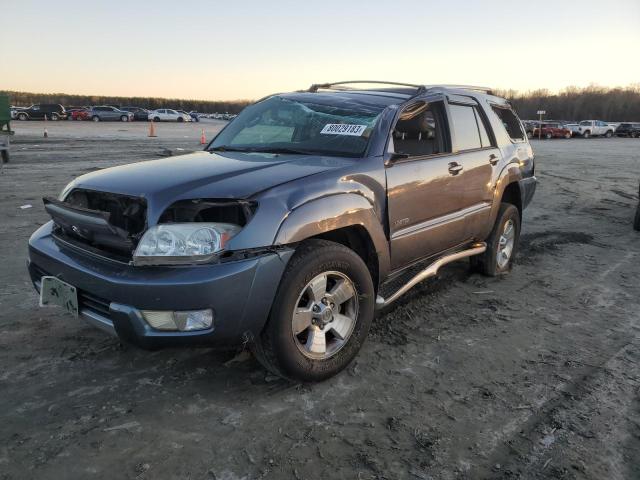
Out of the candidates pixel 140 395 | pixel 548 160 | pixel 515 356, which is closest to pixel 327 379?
pixel 140 395

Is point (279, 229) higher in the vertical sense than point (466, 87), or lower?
lower

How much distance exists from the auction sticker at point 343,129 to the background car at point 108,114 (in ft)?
176

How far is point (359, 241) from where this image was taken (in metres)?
3.41

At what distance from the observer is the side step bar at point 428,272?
136 inches

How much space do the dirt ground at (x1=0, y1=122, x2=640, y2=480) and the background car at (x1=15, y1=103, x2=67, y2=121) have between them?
51.8 meters

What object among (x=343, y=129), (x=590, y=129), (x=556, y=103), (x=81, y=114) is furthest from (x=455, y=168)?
(x=556, y=103)

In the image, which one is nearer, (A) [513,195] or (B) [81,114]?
(A) [513,195]

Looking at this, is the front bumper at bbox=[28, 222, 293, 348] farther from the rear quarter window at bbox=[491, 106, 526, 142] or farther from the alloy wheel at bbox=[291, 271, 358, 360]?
the rear quarter window at bbox=[491, 106, 526, 142]

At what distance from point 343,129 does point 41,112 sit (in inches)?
2121

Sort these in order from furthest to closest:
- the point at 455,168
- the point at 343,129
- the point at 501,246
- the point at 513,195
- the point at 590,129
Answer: the point at 590,129 → the point at 513,195 → the point at 501,246 → the point at 455,168 → the point at 343,129

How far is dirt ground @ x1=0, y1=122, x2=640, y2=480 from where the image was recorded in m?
2.40

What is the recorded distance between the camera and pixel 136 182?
2.91 meters

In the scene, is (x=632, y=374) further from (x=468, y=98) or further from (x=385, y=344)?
(x=468, y=98)

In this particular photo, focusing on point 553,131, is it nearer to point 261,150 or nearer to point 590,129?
point 590,129
